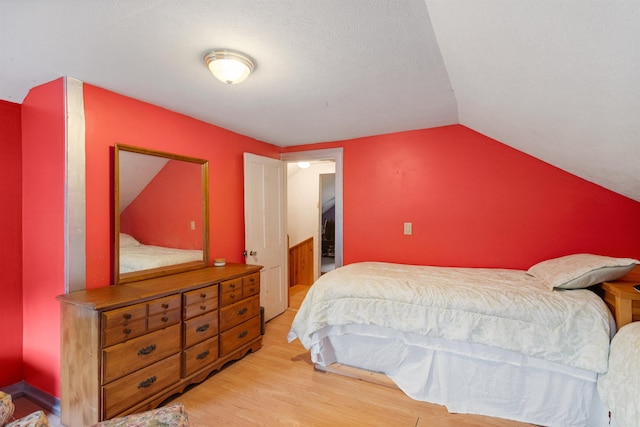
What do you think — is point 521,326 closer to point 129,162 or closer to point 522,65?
point 522,65

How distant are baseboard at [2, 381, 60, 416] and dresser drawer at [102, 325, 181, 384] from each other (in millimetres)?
663

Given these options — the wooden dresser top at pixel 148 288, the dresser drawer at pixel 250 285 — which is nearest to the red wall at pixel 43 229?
the wooden dresser top at pixel 148 288

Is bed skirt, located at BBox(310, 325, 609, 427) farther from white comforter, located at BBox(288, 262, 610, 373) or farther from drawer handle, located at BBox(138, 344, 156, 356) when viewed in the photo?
drawer handle, located at BBox(138, 344, 156, 356)

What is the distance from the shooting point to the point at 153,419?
45.3 inches

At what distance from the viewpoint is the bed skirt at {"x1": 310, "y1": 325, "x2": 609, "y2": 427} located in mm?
1822

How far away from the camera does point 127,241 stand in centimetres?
223

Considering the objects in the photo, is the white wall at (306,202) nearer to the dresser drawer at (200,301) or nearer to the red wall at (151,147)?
the red wall at (151,147)

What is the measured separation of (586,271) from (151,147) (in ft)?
11.2

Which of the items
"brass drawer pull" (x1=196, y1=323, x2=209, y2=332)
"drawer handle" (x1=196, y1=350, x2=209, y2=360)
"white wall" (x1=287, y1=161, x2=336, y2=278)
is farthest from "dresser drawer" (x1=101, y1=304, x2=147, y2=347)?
"white wall" (x1=287, y1=161, x2=336, y2=278)

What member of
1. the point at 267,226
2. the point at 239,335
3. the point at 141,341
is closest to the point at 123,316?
the point at 141,341

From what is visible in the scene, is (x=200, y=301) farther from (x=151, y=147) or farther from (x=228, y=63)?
(x=228, y=63)

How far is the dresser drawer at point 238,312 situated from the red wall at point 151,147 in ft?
2.14

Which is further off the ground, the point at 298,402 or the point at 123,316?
the point at 123,316

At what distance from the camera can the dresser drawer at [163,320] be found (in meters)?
1.95
